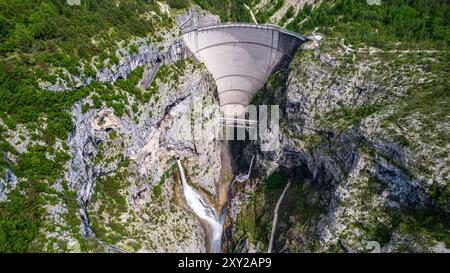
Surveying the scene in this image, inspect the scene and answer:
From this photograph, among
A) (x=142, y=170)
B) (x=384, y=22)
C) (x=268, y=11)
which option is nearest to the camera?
(x=142, y=170)

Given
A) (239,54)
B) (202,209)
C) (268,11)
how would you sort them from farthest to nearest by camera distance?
(268,11)
(239,54)
(202,209)

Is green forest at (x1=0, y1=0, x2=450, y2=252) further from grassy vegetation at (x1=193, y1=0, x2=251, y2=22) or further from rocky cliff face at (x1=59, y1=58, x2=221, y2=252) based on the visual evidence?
grassy vegetation at (x1=193, y1=0, x2=251, y2=22)

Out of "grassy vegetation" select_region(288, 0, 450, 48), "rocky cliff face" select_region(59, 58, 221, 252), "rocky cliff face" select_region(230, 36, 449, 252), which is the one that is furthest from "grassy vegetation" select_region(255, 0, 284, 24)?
"rocky cliff face" select_region(59, 58, 221, 252)

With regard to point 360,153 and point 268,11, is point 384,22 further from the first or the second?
point 360,153

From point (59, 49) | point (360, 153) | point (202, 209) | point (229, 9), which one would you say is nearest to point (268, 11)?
point (229, 9)

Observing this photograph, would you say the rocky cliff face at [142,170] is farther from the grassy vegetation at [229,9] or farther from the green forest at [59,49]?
the grassy vegetation at [229,9]
